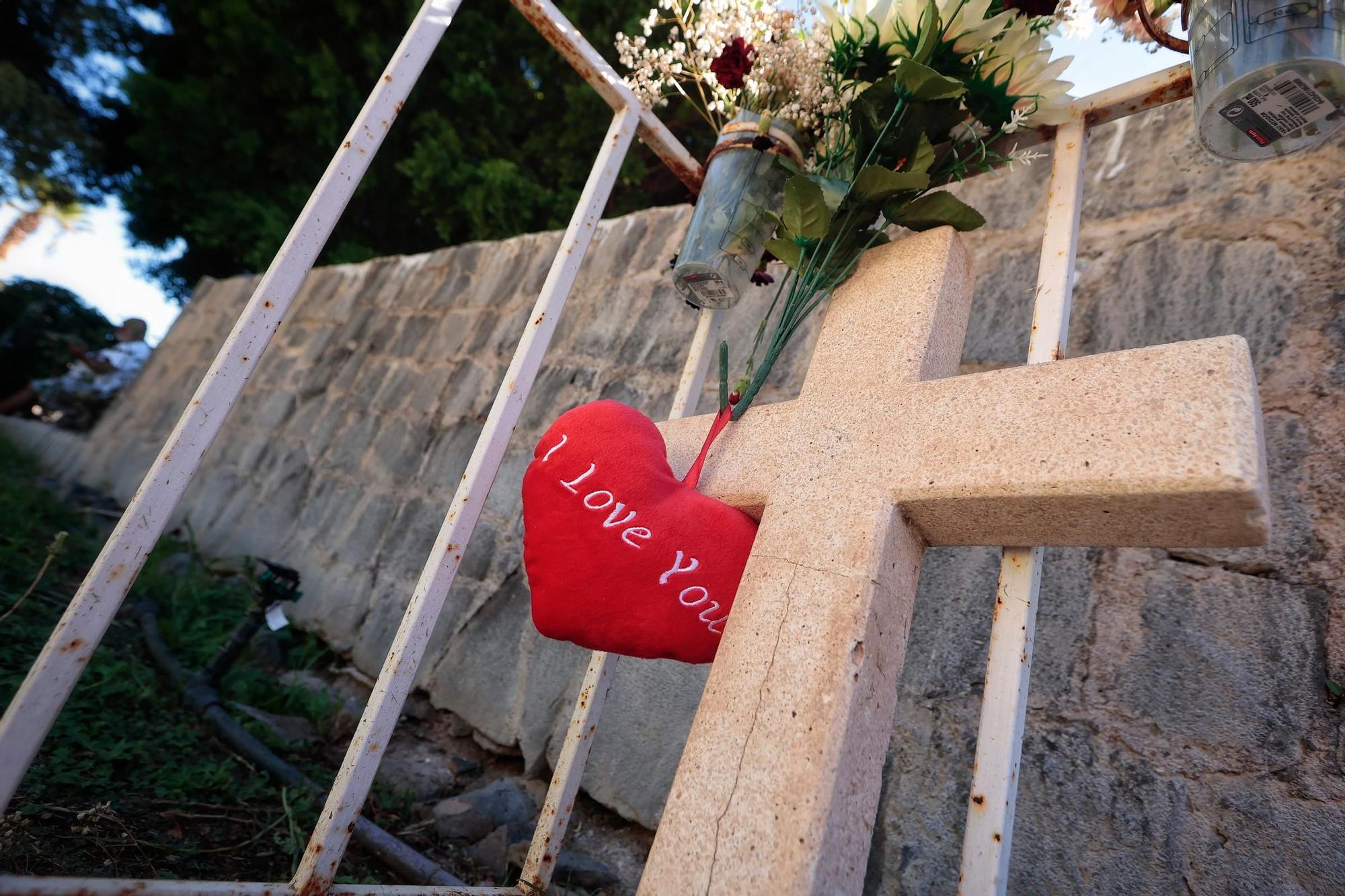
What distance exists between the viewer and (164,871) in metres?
0.85

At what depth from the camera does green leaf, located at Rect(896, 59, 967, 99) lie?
0.72m

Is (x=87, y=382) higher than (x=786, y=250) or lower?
higher

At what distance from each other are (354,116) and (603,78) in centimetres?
510

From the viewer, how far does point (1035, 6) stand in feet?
2.27

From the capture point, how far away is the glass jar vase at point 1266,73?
541mm

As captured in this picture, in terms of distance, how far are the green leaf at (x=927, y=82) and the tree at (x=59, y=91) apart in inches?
298

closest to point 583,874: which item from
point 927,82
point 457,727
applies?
point 457,727

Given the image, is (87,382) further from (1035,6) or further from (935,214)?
(1035,6)

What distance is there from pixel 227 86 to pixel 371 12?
124 cm

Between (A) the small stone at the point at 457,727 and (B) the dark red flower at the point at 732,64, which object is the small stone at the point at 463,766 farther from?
(B) the dark red flower at the point at 732,64

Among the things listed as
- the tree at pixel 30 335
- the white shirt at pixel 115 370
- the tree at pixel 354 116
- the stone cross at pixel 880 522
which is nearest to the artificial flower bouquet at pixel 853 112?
the stone cross at pixel 880 522

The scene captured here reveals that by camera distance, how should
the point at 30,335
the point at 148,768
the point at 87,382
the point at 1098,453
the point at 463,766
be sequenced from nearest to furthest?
the point at 1098,453
the point at 148,768
the point at 463,766
the point at 87,382
the point at 30,335

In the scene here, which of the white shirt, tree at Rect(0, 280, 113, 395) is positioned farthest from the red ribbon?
tree at Rect(0, 280, 113, 395)

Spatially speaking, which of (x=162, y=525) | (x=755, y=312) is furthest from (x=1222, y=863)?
(x=755, y=312)
